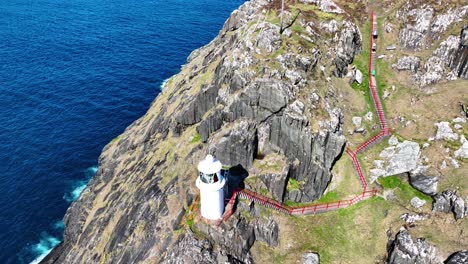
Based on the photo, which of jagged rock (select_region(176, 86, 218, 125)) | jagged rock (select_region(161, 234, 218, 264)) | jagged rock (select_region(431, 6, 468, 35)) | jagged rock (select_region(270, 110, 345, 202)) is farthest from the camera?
jagged rock (select_region(431, 6, 468, 35))

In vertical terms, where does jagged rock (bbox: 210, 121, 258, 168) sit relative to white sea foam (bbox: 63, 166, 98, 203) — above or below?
above

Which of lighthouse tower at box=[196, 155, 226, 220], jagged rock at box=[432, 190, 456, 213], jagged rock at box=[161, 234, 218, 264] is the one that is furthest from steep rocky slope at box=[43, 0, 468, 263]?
jagged rock at box=[432, 190, 456, 213]

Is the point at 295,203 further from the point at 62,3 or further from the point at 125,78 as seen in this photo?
the point at 62,3

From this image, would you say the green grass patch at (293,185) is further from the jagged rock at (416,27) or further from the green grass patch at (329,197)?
the jagged rock at (416,27)

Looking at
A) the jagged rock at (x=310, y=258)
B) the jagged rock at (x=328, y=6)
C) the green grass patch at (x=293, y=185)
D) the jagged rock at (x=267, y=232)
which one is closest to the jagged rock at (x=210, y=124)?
the green grass patch at (x=293, y=185)

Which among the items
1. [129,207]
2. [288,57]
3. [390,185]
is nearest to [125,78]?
[129,207]

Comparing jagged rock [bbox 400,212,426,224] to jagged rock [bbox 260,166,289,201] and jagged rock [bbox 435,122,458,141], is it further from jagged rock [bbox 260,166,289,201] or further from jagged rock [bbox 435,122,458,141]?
jagged rock [bbox 260,166,289,201]

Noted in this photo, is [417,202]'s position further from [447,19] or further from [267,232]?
[447,19]
